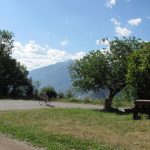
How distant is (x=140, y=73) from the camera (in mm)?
24438

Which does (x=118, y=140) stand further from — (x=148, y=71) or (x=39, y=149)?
(x=148, y=71)

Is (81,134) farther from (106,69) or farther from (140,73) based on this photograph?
(106,69)

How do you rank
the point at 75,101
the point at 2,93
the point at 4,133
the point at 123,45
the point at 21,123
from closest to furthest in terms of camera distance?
1. the point at 4,133
2. the point at 21,123
3. the point at 123,45
4. the point at 75,101
5. the point at 2,93

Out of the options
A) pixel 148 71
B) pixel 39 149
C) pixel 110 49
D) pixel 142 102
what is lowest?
pixel 39 149

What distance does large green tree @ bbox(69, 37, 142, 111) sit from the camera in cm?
3164

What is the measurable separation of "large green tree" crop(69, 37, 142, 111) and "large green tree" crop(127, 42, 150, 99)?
5.99 metres

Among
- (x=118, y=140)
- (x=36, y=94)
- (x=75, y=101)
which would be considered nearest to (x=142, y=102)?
(x=118, y=140)

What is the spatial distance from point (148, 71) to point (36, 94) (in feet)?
87.6

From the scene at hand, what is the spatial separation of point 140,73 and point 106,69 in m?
7.58

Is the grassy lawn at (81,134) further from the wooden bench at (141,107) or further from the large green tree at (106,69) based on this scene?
the large green tree at (106,69)

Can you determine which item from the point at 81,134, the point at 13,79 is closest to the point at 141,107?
the point at 81,134

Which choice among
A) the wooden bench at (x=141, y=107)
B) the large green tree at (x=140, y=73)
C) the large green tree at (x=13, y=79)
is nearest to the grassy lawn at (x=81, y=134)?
the wooden bench at (x=141, y=107)

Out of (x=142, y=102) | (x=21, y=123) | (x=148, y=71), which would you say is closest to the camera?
(x=21, y=123)

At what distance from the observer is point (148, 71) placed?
79.2ft
